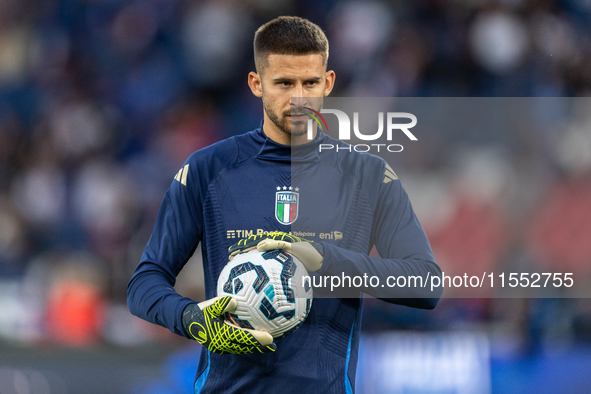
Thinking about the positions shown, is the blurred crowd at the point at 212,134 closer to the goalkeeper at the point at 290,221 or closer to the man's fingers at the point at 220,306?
the goalkeeper at the point at 290,221

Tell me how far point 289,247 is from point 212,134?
208 inches

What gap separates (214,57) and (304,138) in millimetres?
5362

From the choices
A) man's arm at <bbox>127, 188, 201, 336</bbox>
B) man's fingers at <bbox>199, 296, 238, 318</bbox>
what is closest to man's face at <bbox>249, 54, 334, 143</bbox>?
man's arm at <bbox>127, 188, 201, 336</bbox>

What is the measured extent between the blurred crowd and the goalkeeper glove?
3166mm

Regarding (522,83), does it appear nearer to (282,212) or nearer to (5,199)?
(282,212)

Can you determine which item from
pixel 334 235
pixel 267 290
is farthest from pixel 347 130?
pixel 267 290

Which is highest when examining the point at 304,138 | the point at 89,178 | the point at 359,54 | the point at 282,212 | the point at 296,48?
the point at 359,54

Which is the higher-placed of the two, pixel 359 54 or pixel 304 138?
pixel 359 54

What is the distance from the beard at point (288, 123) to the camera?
2809mm

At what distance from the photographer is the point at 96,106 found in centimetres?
794

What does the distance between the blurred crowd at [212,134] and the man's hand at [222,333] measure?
3316mm

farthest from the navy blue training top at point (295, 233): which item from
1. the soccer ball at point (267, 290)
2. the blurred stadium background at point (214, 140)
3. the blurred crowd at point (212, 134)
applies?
the blurred crowd at point (212, 134)

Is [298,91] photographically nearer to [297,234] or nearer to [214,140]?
[297,234]

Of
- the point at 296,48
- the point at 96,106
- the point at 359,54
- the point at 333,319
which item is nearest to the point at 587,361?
the point at 333,319
